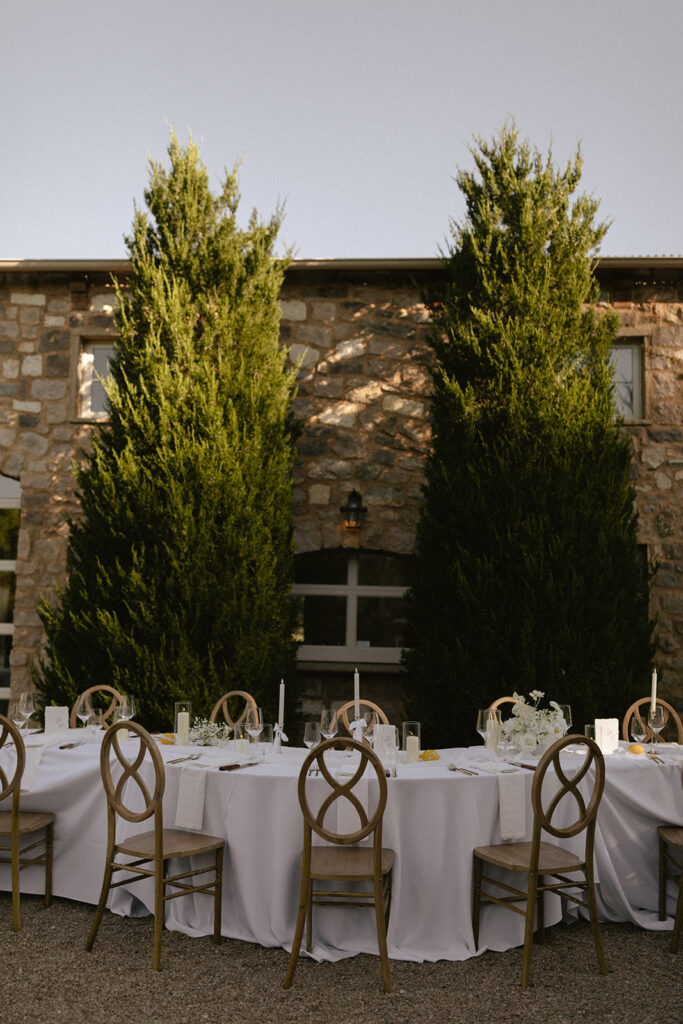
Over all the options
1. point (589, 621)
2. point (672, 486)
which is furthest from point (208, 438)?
point (672, 486)

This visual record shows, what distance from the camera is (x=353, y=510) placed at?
716 centimetres

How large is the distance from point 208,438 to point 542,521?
112 inches

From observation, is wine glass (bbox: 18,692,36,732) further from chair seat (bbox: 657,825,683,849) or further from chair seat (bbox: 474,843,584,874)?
chair seat (bbox: 657,825,683,849)

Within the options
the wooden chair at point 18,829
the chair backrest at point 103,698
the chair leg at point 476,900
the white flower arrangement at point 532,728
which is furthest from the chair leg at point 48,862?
the white flower arrangement at point 532,728

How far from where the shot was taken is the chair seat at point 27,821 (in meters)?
3.97

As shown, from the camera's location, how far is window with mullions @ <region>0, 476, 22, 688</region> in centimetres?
756

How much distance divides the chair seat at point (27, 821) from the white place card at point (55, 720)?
28.7 inches

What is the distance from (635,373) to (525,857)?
17.6 feet

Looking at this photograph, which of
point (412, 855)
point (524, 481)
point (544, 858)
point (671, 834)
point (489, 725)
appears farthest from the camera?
point (524, 481)

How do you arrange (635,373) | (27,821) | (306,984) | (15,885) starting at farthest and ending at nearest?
(635,373), (27,821), (15,885), (306,984)

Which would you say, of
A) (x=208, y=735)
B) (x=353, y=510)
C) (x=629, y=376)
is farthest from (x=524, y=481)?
(x=208, y=735)

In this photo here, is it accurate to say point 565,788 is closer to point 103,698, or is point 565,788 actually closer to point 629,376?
point 103,698

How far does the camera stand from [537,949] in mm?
3625

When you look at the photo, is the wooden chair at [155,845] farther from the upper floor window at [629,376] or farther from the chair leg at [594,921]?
the upper floor window at [629,376]
